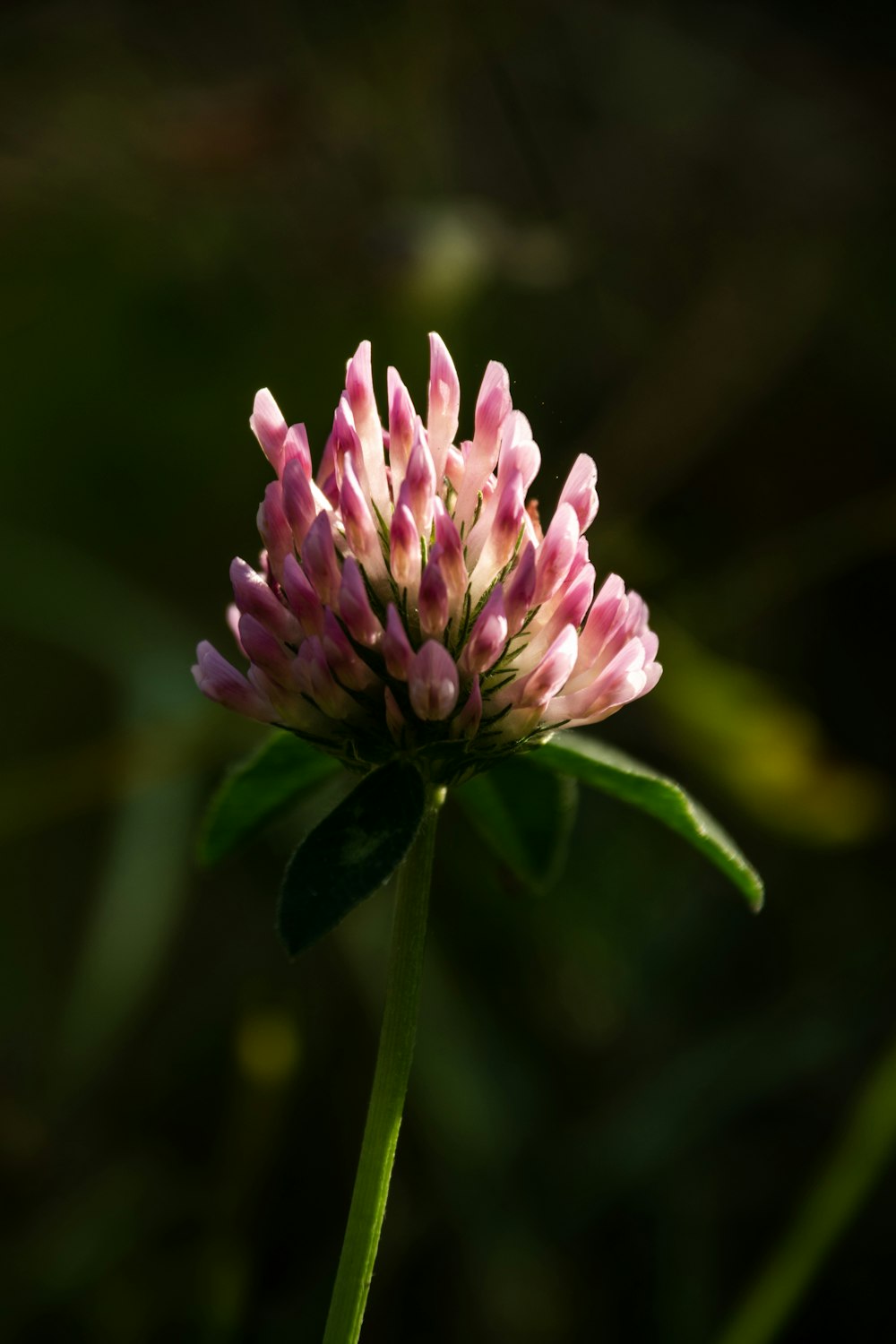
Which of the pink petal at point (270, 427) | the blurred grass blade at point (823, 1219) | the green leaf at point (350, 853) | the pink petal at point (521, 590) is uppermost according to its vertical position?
the pink petal at point (270, 427)

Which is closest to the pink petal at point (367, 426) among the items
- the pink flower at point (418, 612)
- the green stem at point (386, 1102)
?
the pink flower at point (418, 612)

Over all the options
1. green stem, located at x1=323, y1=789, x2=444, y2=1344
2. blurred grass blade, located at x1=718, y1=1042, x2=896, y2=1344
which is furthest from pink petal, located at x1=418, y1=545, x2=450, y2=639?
blurred grass blade, located at x1=718, y1=1042, x2=896, y2=1344

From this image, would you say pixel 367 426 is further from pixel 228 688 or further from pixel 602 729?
pixel 602 729

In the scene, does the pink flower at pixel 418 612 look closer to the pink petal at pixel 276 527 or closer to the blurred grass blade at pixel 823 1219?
the pink petal at pixel 276 527

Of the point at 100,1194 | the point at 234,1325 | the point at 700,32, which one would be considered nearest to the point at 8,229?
the point at 700,32

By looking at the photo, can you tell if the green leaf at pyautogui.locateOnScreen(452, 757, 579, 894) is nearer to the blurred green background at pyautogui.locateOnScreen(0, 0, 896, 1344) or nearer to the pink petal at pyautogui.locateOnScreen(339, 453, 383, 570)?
the pink petal at pyautogui.locateOnScreen(339, 453, 383, 570)

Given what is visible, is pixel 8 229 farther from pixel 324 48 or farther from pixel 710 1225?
pixel 710 1225

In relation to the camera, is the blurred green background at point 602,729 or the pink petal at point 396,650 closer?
the pink petal at point 396,650
